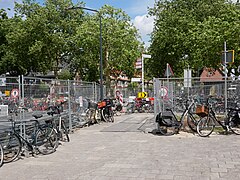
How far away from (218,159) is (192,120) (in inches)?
149

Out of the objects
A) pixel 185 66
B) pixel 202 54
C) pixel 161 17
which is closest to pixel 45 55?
pixel 161 17

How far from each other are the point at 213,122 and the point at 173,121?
133 centimetres

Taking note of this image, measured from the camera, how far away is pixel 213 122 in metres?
10.2

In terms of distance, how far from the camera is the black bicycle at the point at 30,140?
7.30 m

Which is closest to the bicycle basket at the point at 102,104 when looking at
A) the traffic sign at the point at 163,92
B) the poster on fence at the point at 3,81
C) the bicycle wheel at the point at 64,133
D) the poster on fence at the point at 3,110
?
the traffic sign at the point at 163,92

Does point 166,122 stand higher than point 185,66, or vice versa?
point 185,66

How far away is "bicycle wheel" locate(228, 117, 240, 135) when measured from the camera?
1022 cm

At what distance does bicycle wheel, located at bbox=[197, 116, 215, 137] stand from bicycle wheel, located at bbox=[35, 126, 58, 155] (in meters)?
4.81

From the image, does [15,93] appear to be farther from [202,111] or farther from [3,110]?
[202,111]

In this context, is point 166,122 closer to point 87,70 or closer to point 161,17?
point 161,17

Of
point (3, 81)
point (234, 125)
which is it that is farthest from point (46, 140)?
point (234, 125)

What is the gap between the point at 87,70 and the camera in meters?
38.8

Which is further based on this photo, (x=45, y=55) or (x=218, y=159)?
(x=45, y=55)

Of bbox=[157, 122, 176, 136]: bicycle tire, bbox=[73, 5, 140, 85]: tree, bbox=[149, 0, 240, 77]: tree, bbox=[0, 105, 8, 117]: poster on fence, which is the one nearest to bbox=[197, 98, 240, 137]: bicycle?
bbox=[157, 122, 176, 136]: bicycle tire
